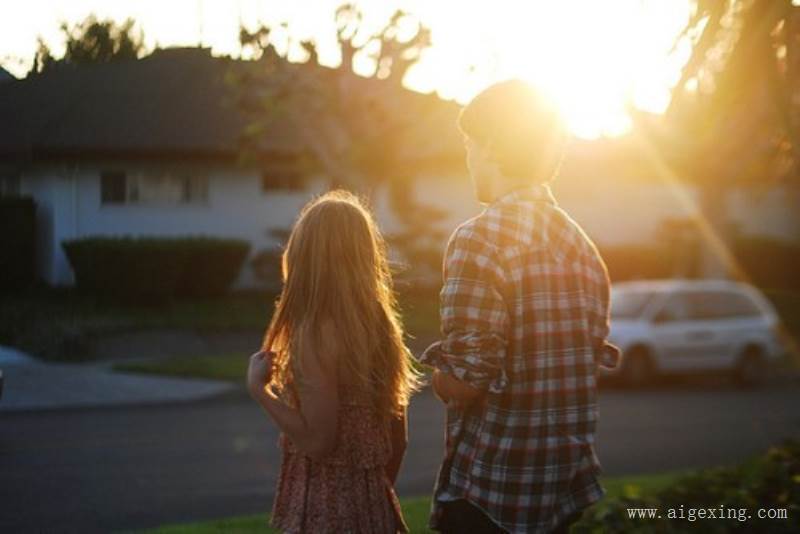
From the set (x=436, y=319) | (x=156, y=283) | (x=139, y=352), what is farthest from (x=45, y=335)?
(x=436, y=319)

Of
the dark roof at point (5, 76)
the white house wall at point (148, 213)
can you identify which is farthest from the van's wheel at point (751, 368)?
the white house wall at point (148, 213)

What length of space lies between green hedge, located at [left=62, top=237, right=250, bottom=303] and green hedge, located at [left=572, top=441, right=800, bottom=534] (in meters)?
19.2

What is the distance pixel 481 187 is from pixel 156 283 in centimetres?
2272

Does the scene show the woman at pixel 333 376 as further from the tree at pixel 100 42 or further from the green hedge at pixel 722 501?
the tree at pixel 100 42

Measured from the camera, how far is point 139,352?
21609mm

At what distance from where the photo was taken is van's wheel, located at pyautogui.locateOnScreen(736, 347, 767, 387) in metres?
19.6

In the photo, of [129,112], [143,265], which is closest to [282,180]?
[129,112]

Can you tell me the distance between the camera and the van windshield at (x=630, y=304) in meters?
18.6

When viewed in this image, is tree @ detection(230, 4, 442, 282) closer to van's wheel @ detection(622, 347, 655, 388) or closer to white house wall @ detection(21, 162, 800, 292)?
white house wall @ detection(21, 162, 800, 292)

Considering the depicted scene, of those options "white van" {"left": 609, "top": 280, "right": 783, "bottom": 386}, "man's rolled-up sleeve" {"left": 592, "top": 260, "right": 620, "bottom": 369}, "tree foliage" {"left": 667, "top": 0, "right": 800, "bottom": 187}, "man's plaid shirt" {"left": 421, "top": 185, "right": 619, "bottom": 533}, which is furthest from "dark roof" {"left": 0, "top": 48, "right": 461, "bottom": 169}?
"man's plaid shirt" {"left": 421, "top": 185, "right": 619, "bottom": 533}

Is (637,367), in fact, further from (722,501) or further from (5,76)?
Result: (722,501)

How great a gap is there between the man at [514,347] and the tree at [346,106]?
22740mm

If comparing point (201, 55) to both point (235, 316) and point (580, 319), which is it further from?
point (580, 319)

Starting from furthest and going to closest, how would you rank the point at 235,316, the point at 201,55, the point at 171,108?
the point at 201,55 → the point at 171,108 → the point at 235,316
